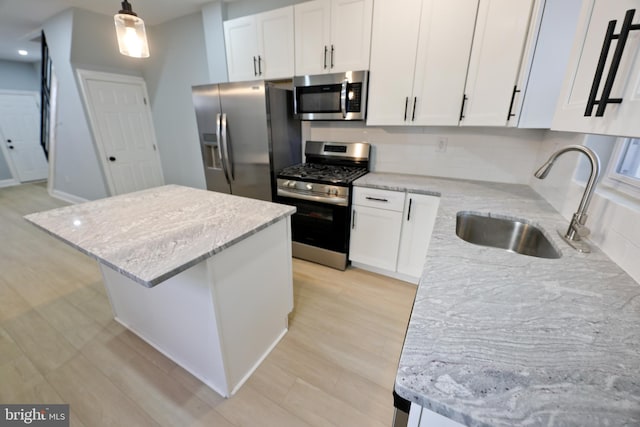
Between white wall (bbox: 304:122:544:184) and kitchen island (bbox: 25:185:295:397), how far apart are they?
58.7 inches

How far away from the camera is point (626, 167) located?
1174 millimetres

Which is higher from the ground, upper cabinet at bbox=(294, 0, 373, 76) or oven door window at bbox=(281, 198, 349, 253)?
upper cabinet at bbox=(294, 0, 373, 76)

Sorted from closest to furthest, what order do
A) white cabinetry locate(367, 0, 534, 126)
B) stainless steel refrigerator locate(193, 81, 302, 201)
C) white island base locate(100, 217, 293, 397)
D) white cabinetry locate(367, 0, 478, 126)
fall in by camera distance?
1. white island base locate(100, 217, 293, 397)
2. white cabinetry locate(367, 0, 534, 126)
3. white cabinetry locate(367, 0, 478, 126)
4. stainless steel refrigerator locate(193, 81, 302, 201)

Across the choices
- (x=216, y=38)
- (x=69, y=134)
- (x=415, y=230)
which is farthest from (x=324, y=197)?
(x=69, y=134)

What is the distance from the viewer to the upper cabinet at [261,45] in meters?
2.41

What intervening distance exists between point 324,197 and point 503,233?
54.3 inches

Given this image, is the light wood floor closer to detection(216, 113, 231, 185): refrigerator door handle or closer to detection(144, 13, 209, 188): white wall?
detection(216, 113, 231, 185): refrigerator door handle

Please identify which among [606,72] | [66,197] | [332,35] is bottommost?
[66,197]

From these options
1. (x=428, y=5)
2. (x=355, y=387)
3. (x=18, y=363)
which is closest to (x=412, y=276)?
(x=355, y=387)

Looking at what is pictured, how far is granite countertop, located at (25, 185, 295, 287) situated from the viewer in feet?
3.21

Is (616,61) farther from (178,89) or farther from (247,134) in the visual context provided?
(178,89)

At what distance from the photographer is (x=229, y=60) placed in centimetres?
278

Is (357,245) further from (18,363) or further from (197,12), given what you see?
(197,12)

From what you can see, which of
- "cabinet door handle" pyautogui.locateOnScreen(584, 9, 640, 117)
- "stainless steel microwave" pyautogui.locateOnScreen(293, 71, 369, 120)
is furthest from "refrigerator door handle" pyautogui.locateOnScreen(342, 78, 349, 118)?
"cabinet door handle" pyautogui.locateOnScreen(584, 9, 640, 117)
